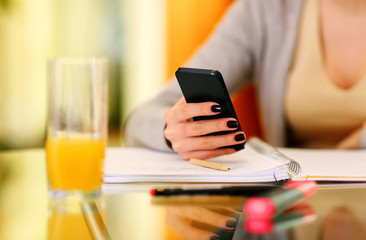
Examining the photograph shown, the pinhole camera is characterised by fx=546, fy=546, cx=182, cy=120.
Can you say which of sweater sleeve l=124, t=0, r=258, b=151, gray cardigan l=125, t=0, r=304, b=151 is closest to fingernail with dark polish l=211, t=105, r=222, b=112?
sweater sleeve l=124, t=0, r=258, b=151

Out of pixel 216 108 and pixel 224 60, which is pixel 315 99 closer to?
pixel 224 60

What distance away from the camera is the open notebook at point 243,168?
0.75 metres

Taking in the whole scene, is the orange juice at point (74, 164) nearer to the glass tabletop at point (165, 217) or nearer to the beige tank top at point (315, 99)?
the glass tabletop at point (165, 217)

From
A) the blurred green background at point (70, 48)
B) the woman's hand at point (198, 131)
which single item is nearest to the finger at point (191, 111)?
the woman's hand at point (198, 131)

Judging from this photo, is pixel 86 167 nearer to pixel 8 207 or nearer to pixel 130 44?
pixel 8 207

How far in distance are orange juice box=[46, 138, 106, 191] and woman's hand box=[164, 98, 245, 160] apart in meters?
0.20

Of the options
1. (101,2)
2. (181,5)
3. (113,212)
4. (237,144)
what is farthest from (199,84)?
(101,2)

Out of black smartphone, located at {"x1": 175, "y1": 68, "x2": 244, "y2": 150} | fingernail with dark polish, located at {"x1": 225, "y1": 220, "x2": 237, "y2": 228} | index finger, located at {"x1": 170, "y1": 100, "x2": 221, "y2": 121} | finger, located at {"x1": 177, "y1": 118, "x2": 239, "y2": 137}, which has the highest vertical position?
black smartphone, located at {"x1": 175, "y1": 68, "x2": 244, "y2": 150}

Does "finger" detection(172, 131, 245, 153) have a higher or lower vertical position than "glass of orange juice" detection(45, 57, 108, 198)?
lower

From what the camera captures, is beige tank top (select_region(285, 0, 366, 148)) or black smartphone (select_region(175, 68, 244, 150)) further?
beige tank top (select_region(285, 0, 366, 148))

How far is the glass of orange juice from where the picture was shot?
666 mm

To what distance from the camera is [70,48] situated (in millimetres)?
3678

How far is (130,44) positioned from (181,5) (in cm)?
90

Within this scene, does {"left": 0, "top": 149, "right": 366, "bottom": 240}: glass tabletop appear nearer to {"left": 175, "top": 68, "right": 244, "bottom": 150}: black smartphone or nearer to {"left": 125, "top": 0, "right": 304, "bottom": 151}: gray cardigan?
{"left": 175, "top": 68, "right": 244, "bottom": 150}: black smartphone
